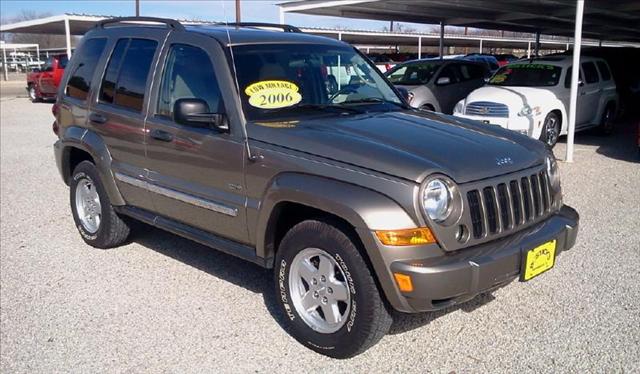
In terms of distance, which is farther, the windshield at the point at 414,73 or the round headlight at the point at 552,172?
the windshield at the point at 414,73

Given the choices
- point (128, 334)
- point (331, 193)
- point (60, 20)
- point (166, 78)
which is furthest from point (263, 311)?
point (60, 20)

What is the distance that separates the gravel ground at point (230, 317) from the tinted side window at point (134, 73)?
1440mm

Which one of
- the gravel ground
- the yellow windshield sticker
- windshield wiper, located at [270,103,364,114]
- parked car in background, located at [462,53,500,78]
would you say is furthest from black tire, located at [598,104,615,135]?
the yellow windshield sticker

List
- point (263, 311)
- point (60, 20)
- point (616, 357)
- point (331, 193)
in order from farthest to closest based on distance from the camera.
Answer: point (60, 20) → point (263, 311) → point (616, 357) → point (331, 193)

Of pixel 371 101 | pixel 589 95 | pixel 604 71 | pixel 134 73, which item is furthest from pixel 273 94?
pixel 604 71

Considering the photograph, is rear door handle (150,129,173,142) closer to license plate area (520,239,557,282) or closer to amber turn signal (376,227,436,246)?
amber turn signal (376,227,436,246)

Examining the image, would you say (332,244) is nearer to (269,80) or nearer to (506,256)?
(506,256)

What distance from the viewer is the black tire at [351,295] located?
11.0 ft

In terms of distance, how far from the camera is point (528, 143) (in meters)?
4.12

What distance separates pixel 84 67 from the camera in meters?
5.64

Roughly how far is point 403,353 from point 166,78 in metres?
2.66

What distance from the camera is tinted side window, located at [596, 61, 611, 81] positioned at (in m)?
13.3

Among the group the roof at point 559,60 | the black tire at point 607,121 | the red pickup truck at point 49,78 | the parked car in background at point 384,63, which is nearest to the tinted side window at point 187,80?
the roof at point 559,60

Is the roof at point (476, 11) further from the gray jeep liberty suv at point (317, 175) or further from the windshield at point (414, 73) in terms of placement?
the gray jeep liberty suv at point (317, 175)
